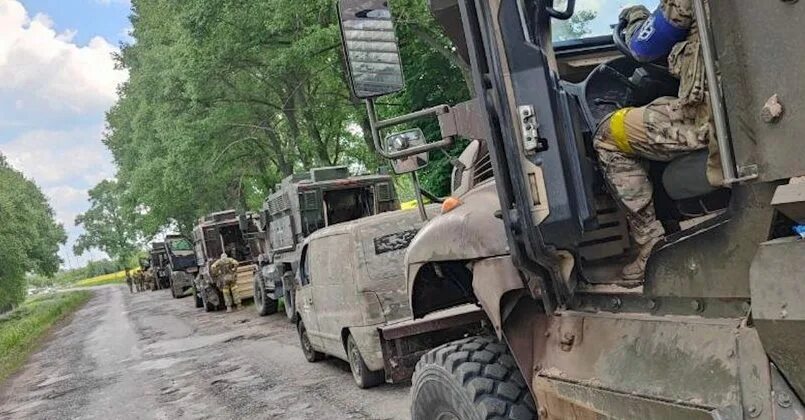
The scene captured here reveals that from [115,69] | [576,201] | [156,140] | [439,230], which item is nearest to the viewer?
[576,201]

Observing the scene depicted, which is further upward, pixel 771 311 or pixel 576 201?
pixel 576 201

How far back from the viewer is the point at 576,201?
2473 mm

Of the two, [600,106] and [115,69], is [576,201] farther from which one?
[115,69]

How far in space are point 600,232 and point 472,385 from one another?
3.25 feet

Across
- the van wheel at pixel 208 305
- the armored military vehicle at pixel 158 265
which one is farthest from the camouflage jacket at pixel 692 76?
the armored military vehicle at pixel 158 265

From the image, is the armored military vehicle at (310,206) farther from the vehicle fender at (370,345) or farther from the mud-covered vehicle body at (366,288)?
the vehicle fender at (370,345)

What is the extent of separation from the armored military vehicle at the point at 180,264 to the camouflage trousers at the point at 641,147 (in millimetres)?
30374

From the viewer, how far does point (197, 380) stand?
405 inches

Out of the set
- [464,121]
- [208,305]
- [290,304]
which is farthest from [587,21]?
[208,305]

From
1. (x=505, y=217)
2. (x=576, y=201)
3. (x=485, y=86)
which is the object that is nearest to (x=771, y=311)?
(x=576, y=201)

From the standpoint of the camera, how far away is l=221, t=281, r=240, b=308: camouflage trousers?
20609 mm

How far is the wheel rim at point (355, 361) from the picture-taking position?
25.8 feet

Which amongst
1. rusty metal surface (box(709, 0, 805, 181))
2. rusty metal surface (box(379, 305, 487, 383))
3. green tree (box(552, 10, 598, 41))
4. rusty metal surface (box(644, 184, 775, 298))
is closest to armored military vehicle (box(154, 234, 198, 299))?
rusty metal surface (box(379, 305, 487, 383))

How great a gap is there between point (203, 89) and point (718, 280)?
24.0 metres
